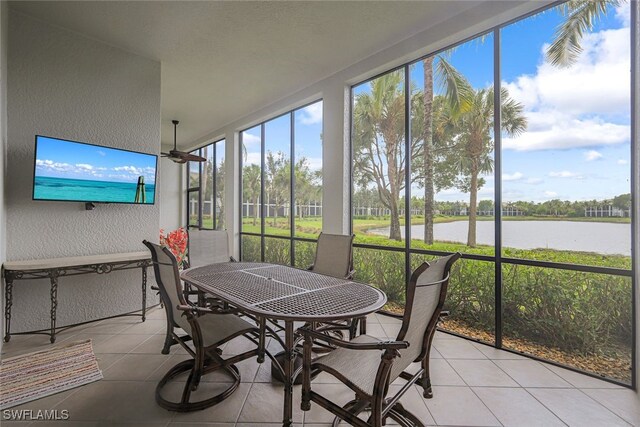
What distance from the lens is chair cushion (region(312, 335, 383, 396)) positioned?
136cm

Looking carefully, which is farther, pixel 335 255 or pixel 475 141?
pixel 475 141

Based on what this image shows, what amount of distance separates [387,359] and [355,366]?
1.17 feet

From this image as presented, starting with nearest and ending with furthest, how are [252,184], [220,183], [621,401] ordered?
[621,401], [252,184], [220,183]

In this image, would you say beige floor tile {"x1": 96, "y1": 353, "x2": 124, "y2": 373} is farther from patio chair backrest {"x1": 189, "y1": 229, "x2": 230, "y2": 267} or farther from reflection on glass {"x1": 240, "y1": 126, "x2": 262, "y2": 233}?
reflection on glass {"x1": 240, "y1": 126, "x2": 262, "y2": 233}

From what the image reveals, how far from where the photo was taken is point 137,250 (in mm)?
3648

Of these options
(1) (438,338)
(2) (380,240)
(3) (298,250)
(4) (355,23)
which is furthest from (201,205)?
(1) (438,338)

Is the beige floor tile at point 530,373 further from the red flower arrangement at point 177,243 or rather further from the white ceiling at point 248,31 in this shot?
the red flower arrangement at point 177,243

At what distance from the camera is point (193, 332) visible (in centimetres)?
181

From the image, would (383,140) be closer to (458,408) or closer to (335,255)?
(335,255)

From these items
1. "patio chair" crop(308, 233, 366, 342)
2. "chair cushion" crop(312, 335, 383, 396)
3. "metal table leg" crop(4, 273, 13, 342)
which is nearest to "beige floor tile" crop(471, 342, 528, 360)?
"patio chair" crop(308, 233, 366, 342)

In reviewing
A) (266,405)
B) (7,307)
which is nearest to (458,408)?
(266,405)

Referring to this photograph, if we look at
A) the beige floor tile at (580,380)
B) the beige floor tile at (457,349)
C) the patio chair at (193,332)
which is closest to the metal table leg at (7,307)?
the patio chair at (193,332)

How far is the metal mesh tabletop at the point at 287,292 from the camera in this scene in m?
1.61

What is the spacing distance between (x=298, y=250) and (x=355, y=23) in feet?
11.4
